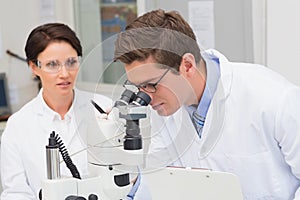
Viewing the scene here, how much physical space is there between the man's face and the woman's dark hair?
31.1 inches

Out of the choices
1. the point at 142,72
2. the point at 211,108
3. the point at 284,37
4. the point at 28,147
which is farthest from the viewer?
the point at 284,37

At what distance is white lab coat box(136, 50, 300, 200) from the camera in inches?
52.1

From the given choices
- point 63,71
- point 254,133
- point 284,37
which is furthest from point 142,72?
point 284,37

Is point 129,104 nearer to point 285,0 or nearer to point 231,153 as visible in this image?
point 231,153

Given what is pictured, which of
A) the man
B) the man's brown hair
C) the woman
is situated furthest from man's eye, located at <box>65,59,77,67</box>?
the man's brown hair

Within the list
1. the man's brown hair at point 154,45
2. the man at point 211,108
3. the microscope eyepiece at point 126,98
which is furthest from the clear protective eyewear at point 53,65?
the microscope eyepiece at point 126,98

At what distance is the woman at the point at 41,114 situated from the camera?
187cm

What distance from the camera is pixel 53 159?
3.65 feet

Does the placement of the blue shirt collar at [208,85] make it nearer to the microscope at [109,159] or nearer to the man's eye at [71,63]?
the microscope at [109,159]

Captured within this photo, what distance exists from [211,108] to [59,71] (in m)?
0.86

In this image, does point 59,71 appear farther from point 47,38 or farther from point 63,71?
point 47,38

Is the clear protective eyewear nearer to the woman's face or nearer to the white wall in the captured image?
the woman's face

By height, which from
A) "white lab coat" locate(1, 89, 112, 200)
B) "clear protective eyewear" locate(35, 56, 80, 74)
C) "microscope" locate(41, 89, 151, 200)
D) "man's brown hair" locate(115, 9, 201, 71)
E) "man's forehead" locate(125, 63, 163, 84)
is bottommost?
"white lab coat" locate(1, 89, 112, 200)

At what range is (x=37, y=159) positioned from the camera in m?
1.90
